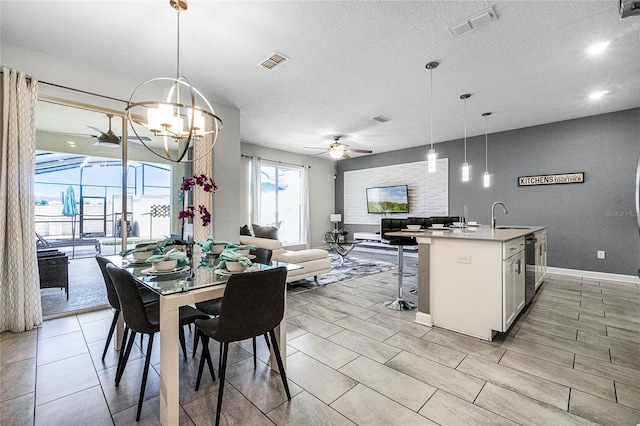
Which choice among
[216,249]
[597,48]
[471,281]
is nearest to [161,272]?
[216,249]

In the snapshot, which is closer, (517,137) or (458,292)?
(458,292)

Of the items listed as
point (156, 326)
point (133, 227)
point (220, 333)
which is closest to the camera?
point (220, 333)

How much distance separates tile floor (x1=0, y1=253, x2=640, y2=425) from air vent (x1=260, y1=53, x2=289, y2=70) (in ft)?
9.44

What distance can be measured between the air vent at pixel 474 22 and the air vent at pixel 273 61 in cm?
168

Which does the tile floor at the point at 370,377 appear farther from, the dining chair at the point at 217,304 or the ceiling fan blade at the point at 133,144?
the ceiling fan blade at the point at 133,144

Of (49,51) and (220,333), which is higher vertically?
(49,51)

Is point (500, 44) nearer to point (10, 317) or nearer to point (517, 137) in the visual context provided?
point (517, 137)

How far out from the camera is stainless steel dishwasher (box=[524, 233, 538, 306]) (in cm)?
311

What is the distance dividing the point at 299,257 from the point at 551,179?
16.1 feet

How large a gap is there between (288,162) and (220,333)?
264 inches

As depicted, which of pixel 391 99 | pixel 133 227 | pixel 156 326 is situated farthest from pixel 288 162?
pixel 156 326

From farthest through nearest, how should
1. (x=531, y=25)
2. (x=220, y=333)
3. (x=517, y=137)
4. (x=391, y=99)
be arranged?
1. (x=517, y=137)
2. (x=391, y=99)
3. (x=531, y=25)
4. (x=220, y=333)

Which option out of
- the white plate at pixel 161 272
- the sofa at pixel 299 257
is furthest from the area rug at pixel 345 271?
the white plate at pixel 161 272

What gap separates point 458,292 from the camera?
8.87 ft
